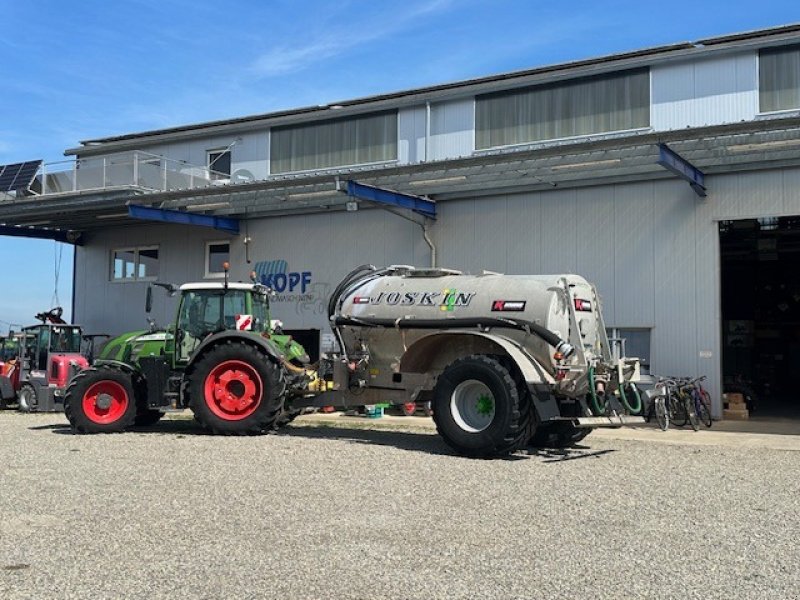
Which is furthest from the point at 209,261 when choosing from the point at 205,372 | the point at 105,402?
the point at 205,372

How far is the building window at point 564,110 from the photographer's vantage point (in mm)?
19062

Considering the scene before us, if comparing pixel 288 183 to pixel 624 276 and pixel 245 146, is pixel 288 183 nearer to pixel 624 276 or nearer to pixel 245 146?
pixel 245 146

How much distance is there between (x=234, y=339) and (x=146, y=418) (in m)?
2.89

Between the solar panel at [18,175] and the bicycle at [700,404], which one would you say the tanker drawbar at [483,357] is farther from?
the solar panel at [18,175]

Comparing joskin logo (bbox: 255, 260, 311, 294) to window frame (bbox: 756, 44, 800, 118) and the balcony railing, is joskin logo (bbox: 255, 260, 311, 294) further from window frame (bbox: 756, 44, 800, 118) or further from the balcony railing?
window frame (bbox: 756, 44, 800, 118)

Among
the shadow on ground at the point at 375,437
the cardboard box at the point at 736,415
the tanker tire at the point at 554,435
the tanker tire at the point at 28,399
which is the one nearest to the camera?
the shadow on ground at the point at 375,437

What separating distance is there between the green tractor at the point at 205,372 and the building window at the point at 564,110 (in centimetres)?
853

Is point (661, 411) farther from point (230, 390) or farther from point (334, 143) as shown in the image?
point (334, 143)

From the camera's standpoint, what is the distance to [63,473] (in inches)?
386

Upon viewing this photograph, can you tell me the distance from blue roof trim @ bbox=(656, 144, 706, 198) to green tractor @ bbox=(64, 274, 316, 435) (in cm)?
737

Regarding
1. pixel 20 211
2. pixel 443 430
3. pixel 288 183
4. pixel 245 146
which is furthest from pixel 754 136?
pixel 20 211

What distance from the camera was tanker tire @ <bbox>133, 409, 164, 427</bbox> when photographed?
14.9 meters

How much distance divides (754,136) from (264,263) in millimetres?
12963

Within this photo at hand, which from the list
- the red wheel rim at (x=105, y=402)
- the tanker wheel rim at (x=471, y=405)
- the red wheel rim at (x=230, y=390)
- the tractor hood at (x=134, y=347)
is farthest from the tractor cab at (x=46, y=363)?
the tanker wheel rim at (x=471, y=405)
